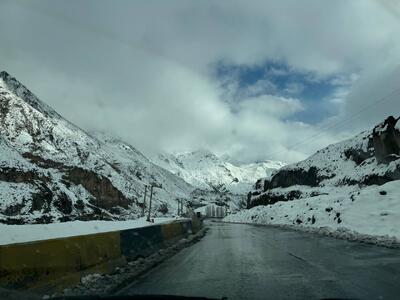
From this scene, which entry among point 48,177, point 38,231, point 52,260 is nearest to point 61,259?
point 52,260

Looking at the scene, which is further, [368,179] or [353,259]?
Result: [368,179]

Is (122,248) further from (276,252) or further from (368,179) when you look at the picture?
(368,179)

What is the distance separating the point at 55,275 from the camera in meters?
8.12

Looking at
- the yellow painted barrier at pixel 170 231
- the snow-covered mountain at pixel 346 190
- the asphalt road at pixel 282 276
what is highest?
the snow-covered mountain at pixel 346 190

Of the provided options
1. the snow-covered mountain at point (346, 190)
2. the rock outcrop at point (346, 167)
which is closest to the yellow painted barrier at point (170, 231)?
the snow-covered mountain at point (346, 190)

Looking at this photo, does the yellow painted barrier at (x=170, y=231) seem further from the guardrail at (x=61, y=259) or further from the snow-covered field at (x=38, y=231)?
the guardrail at (x=61, y=259)

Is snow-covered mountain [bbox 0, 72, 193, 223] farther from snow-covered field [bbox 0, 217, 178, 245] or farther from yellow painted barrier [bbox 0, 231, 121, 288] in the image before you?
yellow painted barrier [bbox 0, 231, 121, 288]

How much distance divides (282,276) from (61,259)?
4.42 meters

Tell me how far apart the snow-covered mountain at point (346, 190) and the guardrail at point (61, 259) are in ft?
39.7

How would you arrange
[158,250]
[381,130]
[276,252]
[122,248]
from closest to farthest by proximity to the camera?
[122,248]
[276,252]
[158,250]
[381,130]

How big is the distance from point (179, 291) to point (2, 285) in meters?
3.13

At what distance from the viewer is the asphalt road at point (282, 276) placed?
334 inches

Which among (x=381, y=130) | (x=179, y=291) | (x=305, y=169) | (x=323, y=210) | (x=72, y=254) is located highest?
(x=305, y=169)

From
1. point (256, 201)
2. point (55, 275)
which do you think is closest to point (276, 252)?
point (55, 275)
